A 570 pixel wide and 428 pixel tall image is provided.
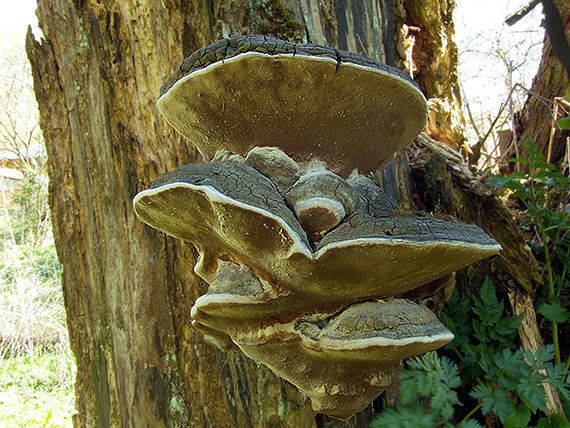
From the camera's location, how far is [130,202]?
1775mm

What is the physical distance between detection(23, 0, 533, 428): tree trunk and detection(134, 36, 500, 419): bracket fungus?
335 millimetres

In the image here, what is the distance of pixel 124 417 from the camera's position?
69.0 inches

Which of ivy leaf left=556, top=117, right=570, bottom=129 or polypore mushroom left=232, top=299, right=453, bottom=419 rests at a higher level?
ivy leaf left=556, top=117, right=570, bottom=129

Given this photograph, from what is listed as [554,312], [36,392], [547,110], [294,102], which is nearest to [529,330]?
[554,312]

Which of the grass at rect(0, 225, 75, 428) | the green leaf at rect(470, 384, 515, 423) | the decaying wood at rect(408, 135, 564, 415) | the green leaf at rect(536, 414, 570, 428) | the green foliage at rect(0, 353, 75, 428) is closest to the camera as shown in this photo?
the green leaf at rect(470, 384, 515, 423)

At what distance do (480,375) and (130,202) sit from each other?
5.52 ft

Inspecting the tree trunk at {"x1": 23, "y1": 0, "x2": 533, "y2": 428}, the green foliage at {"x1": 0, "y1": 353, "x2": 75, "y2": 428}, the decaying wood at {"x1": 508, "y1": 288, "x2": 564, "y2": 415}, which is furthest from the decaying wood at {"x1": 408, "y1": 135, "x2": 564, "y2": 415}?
the green foliage at {"x1": 0, "y1": 353, "x2": 75, "y2": 428}

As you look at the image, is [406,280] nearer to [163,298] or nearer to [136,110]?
[163,298]

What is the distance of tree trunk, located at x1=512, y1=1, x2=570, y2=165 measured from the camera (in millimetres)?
3428

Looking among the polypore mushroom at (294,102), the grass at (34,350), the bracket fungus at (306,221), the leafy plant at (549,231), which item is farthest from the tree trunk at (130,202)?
the grass at (34,350)

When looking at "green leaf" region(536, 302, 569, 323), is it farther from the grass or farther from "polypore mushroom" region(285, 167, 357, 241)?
the grass

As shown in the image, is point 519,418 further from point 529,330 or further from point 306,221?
point 306,221

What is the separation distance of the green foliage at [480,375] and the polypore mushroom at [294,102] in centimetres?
80

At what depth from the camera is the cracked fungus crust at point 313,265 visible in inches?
39.6
